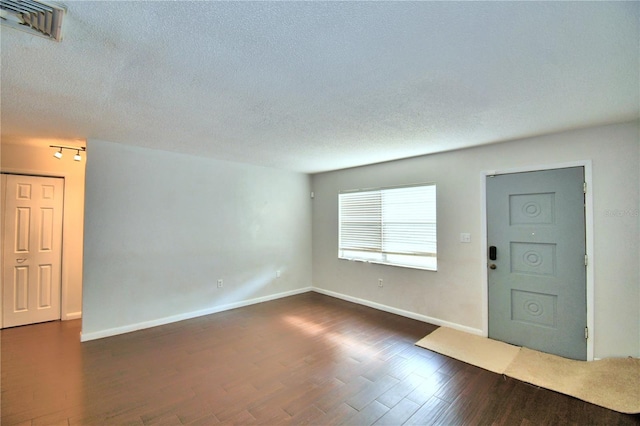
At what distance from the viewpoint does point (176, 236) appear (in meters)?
4.21

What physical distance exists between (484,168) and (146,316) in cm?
497

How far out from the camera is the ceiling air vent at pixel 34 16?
1306mm

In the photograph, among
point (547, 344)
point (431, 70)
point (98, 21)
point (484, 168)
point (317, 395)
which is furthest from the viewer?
point (484, 168)

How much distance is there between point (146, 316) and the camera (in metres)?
3.92

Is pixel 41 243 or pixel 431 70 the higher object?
pixel 431 70

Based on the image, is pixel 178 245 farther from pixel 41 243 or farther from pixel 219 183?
pixel 41 243

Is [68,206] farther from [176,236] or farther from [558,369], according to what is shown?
[558,369]

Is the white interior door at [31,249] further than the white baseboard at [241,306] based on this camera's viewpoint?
Yes

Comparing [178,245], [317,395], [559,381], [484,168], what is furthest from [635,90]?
[178,245]

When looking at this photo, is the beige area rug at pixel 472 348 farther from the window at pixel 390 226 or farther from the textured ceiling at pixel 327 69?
the textured ceiling at pixel 327 69

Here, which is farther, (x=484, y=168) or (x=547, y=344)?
(x=484, y=168)

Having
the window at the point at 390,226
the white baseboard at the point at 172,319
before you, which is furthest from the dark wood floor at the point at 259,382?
the window at the point at 390,226

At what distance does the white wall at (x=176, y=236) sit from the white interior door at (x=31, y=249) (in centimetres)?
129

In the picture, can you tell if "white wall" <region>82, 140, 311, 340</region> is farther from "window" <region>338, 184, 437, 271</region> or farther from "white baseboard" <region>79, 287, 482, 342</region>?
"window" <region>338, 184, 437, 271</region>
